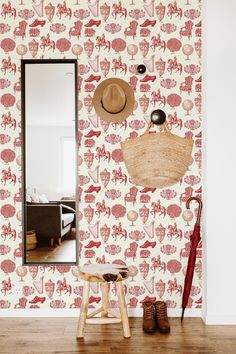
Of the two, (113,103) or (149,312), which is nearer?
(149,312)

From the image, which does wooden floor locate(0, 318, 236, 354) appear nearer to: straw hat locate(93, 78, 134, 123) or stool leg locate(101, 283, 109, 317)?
stool leg locate(101, 283, 109, 317)

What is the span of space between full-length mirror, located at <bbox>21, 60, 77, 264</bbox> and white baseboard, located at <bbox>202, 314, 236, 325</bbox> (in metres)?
1.08

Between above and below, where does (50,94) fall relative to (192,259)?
above

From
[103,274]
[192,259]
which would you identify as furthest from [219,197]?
[103,274]

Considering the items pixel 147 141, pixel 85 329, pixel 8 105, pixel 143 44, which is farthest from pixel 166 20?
pixel 85 329

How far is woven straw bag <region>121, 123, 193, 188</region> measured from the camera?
287cm

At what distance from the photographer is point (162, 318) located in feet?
8.96

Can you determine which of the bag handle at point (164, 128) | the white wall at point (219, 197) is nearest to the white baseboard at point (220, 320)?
the white wall at point (219, 197)

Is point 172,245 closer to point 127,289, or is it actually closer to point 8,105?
point 127,289

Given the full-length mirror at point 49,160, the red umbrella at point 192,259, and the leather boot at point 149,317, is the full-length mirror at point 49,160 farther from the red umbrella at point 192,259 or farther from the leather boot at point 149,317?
the red umbrella at point 192,259

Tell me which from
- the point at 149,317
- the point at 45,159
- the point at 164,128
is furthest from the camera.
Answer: the point at 45,159

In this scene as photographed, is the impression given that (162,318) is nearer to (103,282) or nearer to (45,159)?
(103,282)

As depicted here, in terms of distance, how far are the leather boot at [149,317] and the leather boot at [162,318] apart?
29 mm

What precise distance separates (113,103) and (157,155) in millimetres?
513
